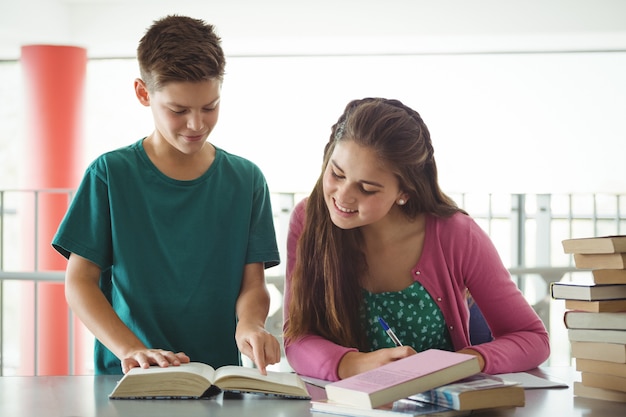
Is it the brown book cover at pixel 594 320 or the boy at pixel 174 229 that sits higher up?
the boy at pixel 174 229

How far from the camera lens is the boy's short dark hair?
1491 mm

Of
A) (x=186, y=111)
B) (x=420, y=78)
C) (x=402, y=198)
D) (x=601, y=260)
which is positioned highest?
(x=420, y=78)

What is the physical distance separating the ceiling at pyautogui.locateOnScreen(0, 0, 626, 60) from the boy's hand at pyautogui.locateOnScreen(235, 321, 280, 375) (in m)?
4.85

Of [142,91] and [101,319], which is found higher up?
[142,91]

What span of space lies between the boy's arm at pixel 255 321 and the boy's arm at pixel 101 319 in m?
0.11

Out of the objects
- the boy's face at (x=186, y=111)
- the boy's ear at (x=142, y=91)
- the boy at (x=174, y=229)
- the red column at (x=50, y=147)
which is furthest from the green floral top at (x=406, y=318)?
the red column at (x=50, y=147)

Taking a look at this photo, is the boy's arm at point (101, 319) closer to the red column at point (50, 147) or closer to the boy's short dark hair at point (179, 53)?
the boy's short dark hair at point (179, 53)

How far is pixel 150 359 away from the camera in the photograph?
1.34m

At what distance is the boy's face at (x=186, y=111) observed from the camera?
1.49 metres

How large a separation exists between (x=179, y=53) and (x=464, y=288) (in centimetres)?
72

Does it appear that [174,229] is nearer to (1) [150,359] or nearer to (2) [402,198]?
(1) [150,359]

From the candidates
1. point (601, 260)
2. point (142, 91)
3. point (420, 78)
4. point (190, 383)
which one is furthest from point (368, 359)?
point (420, 78)

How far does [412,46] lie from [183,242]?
16.9 feet

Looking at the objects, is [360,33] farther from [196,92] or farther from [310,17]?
[196,92]
